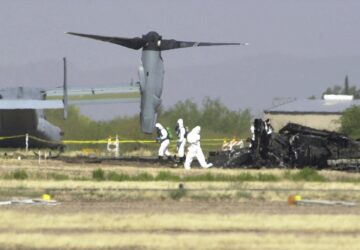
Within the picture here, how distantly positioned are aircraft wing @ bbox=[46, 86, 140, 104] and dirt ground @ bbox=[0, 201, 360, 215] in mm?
32230

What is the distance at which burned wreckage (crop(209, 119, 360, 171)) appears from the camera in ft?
125

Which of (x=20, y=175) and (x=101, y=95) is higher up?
(x=101, y=95)

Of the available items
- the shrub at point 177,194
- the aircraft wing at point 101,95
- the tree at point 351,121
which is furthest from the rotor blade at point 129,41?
the tree at point 351,121

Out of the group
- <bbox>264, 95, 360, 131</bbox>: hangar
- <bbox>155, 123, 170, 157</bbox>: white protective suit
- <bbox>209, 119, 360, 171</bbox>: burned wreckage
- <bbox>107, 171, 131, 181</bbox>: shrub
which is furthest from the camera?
<bbox>264, 95, 360, 131</bbox>: hangar

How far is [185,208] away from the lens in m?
21.8

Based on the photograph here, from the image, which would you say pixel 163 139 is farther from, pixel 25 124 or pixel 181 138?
pixel 25 124

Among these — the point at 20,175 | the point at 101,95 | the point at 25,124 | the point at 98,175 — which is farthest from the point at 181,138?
the point at 101,95

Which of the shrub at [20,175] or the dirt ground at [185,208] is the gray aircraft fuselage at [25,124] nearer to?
the shrub at [20,175]

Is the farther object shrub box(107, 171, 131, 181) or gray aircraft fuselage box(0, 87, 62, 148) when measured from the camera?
gray aircraft fuselage box(0, 87, 62, 148)

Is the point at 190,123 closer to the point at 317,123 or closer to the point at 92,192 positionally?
the point at 317,123

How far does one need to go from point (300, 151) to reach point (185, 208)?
55.7ft

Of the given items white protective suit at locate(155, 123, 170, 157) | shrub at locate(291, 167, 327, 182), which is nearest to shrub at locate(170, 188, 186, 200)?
shrub at locate(291, 167, 327, 182)

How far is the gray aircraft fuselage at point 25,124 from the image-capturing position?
52.6 m

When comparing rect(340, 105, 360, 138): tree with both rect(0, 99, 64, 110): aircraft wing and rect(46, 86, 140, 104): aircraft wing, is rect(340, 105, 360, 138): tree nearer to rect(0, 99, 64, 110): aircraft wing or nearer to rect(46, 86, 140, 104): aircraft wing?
rect(46, 86, 140, 104): aircraft wing
